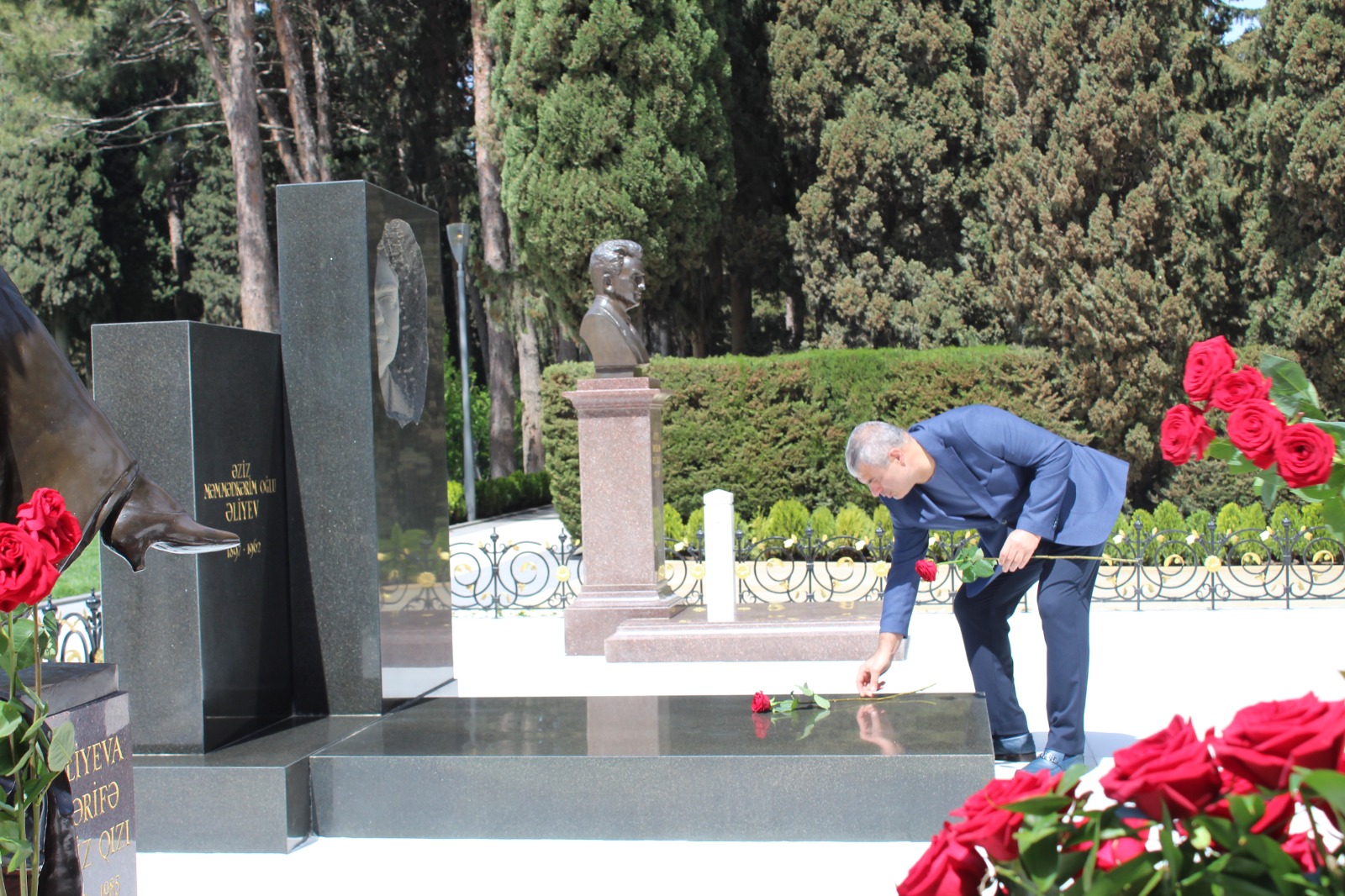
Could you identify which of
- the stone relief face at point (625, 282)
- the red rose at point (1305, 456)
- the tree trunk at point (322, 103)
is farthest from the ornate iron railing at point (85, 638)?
the tree trunk at point (322, 103)

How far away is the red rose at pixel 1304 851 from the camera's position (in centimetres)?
111

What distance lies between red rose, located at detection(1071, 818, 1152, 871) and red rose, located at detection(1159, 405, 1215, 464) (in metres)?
1.14

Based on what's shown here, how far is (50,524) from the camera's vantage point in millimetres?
2045

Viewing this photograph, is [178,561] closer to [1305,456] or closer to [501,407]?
[1305,456]

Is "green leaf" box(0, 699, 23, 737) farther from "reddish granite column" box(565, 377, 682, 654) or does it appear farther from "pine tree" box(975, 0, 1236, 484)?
"pine tree" box(975, 0, 1236, 484)

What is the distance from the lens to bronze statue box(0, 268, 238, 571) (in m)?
3.00

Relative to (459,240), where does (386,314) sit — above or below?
below

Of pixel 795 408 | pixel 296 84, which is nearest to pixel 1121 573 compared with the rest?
pixel 795 408

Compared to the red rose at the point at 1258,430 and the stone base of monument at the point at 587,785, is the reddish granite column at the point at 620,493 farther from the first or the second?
the red rose at the point at 1258,430

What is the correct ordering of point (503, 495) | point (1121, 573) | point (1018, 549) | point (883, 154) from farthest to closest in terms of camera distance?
point (503, 495)
point (883, 154)
point (1121, 573)
point (1018, 549)

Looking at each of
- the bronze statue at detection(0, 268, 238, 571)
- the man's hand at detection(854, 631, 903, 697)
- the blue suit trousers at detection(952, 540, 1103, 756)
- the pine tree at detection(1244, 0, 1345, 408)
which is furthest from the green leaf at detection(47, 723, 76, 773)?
the pine tree at detection(1244, 0, 1345, 408)

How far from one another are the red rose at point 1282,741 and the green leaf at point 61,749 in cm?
193

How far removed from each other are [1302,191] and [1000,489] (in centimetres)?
1036

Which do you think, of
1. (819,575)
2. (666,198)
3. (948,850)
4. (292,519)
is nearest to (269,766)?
(292,519)
